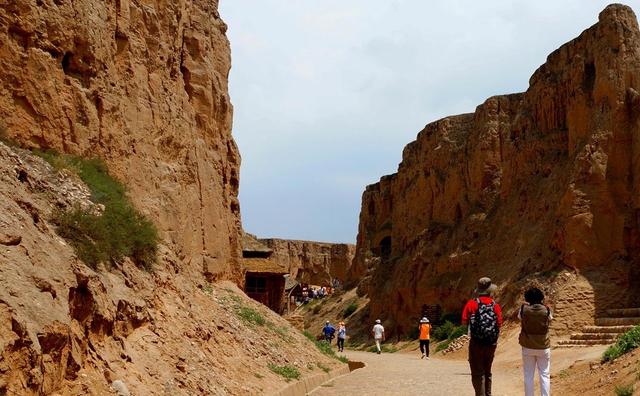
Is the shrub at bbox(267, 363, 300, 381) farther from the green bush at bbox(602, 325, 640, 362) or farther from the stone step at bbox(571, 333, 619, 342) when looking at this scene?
the stone step at bbox(571, 333, 619, 342)

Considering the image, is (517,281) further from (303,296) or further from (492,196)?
(303,296)

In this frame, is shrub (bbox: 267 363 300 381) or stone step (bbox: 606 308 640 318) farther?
stone step (bbox: 606 308 640 318)

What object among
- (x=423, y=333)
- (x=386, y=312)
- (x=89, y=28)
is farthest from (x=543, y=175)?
(x=89, y=28)

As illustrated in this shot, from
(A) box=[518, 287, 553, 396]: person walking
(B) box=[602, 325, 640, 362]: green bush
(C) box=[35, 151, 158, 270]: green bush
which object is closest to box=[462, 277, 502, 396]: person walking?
(A) box=[518, 287, 553, 396]: person walking

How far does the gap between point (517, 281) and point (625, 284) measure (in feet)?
16.1

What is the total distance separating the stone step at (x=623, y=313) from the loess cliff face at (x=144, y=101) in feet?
43.6

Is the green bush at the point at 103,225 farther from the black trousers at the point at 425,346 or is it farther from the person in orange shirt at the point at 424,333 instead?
the black trousers at the point at 425,346

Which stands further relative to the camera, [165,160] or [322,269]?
[322,269]

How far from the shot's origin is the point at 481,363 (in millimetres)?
8992

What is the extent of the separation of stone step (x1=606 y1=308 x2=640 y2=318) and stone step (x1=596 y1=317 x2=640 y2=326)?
0.49 metres

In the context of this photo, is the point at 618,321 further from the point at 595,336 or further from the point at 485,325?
the point at 485,325

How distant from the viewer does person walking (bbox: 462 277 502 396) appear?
8.82 meters

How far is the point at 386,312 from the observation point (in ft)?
141

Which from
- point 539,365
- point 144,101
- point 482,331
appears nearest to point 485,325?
point 482,331
